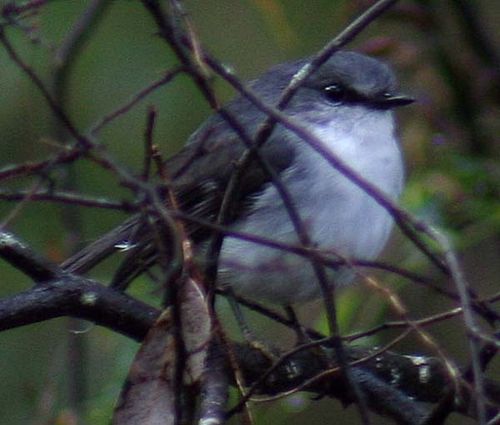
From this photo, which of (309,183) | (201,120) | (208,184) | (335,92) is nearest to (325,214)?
(309,183)

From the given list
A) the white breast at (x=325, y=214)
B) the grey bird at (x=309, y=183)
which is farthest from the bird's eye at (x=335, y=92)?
the white breast at (x=325, y=214)

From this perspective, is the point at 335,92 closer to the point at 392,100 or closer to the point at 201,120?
the point at 392,100

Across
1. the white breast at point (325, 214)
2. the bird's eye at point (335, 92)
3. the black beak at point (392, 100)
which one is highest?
the bird's eye at point (335, 92)

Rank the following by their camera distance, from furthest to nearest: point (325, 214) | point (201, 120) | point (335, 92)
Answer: point (201, 120), point (335, 92), point (325, 214)

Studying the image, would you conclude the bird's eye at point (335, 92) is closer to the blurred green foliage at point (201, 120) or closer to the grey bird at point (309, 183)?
the grey bird at point (309, 183)

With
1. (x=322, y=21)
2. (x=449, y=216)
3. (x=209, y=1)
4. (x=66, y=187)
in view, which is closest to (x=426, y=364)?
(x=449, y=216)

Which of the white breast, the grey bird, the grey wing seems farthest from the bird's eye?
the grey wing
